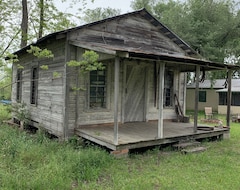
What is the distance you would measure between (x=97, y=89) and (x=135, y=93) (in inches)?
64.3

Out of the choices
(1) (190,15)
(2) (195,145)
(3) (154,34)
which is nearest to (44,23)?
(3) (154,34)

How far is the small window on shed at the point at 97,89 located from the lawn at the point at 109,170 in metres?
2.09

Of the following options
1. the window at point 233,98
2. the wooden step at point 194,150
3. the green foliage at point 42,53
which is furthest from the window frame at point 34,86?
the window at point 233,98

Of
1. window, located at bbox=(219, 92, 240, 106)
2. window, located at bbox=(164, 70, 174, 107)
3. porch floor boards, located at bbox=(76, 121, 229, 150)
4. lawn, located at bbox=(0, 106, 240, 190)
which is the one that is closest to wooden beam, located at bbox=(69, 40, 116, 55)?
porch floor boards, located at bbox=(76, 121, 229, 150)

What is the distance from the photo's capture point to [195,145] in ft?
22.9

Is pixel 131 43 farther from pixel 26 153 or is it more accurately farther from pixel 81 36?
pixel 26 153

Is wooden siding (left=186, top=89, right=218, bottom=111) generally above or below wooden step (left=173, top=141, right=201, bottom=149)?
above

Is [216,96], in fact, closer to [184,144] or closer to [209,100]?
[209,100]

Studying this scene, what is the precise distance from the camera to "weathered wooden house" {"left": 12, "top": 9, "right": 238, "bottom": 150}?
6.46 meters

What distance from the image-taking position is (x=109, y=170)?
486cm

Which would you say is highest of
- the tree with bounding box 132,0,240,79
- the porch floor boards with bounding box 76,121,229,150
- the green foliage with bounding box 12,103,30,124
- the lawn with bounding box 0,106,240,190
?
the tree with bounding box 132,0,240,79

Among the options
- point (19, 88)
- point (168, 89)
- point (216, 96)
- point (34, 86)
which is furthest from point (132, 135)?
point (216, 96)

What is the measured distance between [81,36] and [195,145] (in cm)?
480

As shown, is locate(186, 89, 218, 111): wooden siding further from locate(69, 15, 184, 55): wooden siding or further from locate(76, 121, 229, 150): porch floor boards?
locate(76, 121, 229, 150): porch floor boards
